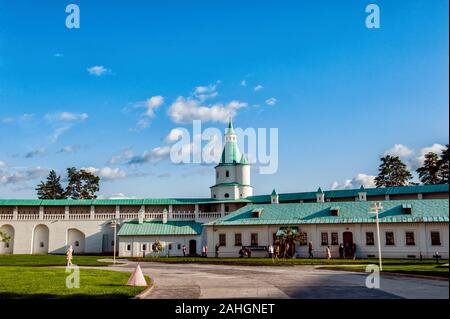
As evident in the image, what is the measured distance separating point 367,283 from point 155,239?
131ft

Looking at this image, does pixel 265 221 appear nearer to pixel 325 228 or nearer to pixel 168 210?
pixel 325 228

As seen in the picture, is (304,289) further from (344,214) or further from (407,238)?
(344,214)

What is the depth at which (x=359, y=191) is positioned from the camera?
5738cm

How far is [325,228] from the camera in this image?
4616 centimetres

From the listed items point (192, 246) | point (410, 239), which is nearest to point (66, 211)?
point (192, 246)

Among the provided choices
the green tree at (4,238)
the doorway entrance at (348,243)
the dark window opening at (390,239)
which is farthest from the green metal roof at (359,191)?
the green tree at (4,238)

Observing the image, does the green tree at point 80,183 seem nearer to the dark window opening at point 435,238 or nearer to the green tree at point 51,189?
the green tree at point 51,189

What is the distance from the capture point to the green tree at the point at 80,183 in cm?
8738

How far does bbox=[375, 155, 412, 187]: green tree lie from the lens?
7650 cm

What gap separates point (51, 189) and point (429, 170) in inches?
2740

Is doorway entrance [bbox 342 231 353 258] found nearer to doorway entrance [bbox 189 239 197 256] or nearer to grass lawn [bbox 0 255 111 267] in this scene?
doorway entrance [bbox 189 239 197 256]

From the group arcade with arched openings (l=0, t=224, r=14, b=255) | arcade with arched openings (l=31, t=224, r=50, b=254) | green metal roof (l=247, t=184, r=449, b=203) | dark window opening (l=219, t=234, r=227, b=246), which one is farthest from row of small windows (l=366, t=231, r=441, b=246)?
arcade with arched openings (l=0, t=224, r=14, b=255)

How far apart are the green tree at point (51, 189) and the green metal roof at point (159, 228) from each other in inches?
1354
